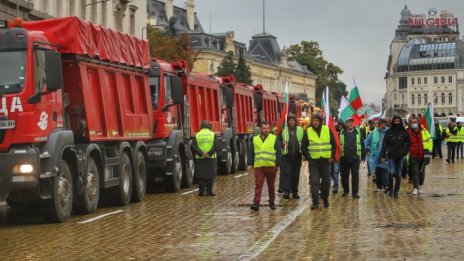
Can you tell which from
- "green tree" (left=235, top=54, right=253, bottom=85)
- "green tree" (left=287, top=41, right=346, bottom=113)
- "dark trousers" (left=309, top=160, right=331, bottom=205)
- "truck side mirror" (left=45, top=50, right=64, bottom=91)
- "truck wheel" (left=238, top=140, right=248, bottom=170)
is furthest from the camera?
"green tree" (left=287, top=41, right=346, bottom=113)

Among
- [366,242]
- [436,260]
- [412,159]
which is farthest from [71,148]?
[412,159]

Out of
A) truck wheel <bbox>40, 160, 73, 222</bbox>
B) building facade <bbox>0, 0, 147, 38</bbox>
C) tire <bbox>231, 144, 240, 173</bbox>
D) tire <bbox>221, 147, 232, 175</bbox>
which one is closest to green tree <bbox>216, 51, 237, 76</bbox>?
building facade <bbox>0, 0, 147, 38</bbox>

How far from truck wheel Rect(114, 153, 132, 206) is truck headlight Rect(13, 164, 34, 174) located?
4279 millimetres

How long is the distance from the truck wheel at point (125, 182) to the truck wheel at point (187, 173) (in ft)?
17.2

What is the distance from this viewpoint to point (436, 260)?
11.7 metres

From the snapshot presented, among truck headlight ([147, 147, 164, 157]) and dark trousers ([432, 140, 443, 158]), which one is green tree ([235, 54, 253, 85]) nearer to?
dark trousers ([432, 140, 443, 158])

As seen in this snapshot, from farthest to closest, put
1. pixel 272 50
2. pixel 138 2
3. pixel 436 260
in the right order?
pixel 272 50
pixel 138 2
pixel 436 260

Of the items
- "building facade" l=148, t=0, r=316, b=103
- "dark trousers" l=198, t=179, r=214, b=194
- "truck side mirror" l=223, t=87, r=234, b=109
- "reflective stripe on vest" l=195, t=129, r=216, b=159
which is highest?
"building facade" l=148, t=0, r=316, b=103

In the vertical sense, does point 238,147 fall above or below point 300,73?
below

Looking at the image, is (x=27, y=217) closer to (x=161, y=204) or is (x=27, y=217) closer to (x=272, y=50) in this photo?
(x=161, y=204)

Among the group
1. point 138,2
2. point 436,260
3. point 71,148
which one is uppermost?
point 138,2

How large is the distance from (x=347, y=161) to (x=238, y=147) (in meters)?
14.1

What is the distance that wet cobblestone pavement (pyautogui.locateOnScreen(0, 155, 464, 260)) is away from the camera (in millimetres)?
12602

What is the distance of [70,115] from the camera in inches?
706
